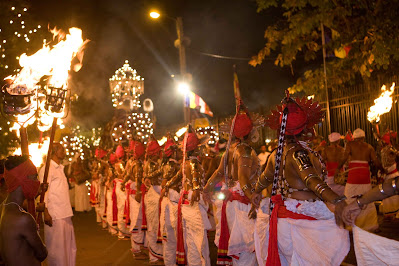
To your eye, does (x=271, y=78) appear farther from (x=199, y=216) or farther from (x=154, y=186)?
(x=199, y=216)

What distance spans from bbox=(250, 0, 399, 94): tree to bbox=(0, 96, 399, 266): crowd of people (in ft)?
7.04

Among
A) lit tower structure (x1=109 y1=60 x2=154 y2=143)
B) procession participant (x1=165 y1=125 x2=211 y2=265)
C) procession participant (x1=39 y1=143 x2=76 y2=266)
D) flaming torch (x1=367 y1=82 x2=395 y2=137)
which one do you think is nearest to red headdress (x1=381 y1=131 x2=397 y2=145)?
flaming torch (x1=367 y1=82 x2=395 y2=137)

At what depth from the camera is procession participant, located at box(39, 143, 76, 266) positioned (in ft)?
23.2

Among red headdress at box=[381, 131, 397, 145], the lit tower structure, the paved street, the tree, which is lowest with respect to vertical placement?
the paved street

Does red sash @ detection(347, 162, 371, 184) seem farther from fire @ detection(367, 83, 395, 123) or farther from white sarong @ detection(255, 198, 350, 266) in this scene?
white sarong @ detection(255, 198, 350, 266)

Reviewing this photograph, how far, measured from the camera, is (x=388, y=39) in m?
11.6

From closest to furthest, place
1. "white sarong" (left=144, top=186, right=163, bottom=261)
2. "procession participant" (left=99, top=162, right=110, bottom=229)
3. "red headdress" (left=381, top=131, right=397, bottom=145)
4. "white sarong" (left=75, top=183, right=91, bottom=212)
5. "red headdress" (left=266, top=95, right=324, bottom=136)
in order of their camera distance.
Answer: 1. "red headdress" (left=266, top=95, right=324, bottom=136)
2. "white sarong" (left=144, top=186, right=163, bottom=261)
3. "red headdress" (left=381, top=131, right=397, bottom=145)
4. "procession participant" (left=99, top=162, right=110, bottom=229)
5. "white sarong" (left=75, top=183, right=91, bottom=212)

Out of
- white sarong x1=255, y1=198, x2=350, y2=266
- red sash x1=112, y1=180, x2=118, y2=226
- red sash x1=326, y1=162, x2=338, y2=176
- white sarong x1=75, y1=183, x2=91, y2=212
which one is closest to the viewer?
white sarong x1=255, y1=198, x2=350, y2=266

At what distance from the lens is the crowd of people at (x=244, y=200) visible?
4.84 metres

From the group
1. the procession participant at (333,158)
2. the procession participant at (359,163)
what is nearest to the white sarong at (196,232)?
the procession participant at (359,163)

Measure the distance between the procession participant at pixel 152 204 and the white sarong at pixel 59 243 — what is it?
8.87 ft

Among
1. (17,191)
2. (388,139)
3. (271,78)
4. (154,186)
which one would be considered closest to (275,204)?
(17,191)

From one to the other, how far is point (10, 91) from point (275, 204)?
4.06 meters

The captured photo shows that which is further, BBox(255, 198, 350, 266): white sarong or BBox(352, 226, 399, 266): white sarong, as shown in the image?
BBox(255, 198, 350, 266): white sarong
